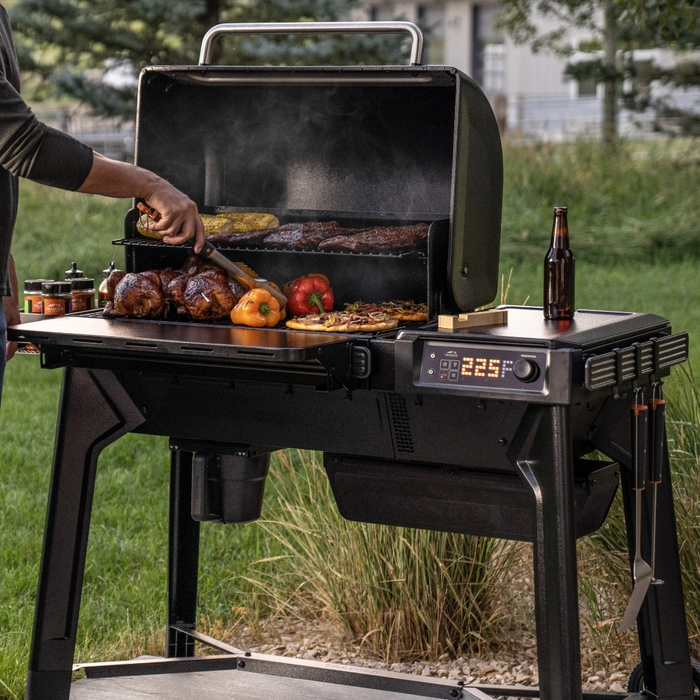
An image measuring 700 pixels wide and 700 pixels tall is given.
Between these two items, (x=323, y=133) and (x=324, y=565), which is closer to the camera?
(x=323, y=133)

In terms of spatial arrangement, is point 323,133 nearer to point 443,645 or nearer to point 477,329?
point 477,329

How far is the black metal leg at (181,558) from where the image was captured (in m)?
3.43

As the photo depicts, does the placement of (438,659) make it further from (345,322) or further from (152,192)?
(152,192)

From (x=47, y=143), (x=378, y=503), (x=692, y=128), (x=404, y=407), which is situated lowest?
(x=378, y=503)

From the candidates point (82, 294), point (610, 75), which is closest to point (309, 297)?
point (82, 294)

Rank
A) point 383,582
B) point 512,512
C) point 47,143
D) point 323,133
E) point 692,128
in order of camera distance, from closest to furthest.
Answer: point 47,143 → point 512,512 → point 323,133 → point 383,582 → point 692,128

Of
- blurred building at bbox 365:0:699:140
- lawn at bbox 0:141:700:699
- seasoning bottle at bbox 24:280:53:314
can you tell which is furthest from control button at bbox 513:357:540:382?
blurred building at bbox 365:0:699:140

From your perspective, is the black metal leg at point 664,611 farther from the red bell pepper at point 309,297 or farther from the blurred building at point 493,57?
the blurred building at point 493,57

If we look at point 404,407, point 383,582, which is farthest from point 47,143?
point 383,582

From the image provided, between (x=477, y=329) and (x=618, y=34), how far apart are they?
→ 11.6 m

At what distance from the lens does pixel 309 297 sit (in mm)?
2889

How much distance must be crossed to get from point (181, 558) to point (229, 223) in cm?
110

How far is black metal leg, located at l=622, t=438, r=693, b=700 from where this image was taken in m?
2.79

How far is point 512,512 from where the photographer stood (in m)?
2.69
